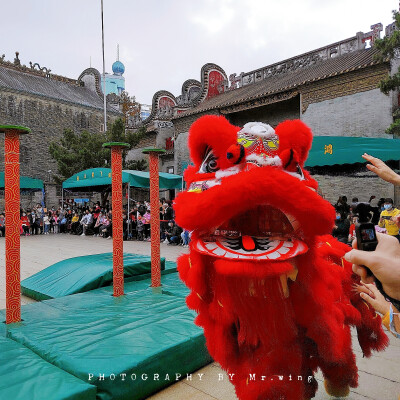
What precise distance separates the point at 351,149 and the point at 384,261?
518 centimetres

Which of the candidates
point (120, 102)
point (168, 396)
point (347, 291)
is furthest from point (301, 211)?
point (120, 102)

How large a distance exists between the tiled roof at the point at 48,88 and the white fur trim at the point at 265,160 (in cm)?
2366

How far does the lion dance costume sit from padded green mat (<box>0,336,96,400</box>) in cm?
75

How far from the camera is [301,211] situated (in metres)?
1.18

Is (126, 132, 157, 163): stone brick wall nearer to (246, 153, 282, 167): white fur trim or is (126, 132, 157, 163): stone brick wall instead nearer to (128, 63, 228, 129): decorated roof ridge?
(128, 63, 228, 129): decorated roof ridge

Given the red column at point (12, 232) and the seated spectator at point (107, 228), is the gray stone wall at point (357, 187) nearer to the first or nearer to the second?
the red column at point (12, 232)

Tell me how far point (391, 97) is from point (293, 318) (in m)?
9.05

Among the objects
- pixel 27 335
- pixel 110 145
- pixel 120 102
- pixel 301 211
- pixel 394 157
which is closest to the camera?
pixel 301 211

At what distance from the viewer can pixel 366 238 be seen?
0.95 meters

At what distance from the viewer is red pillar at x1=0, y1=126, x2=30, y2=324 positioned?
2787 mm

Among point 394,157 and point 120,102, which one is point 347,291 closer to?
point 394,157

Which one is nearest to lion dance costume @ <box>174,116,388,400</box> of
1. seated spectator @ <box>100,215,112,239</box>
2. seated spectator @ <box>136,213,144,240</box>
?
seated spectator @ <box>136,213,144,240</box>

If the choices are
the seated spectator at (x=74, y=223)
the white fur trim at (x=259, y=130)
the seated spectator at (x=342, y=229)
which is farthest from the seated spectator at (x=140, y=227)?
the white fur trim at (x=259, y=130)

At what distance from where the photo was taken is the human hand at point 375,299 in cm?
119
